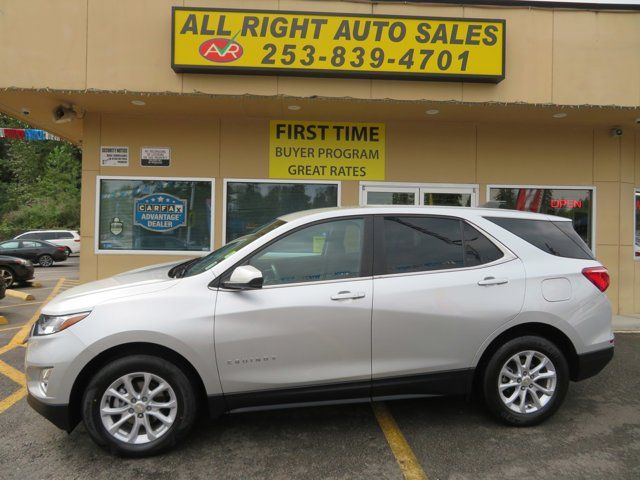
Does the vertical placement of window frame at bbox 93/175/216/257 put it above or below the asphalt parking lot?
above

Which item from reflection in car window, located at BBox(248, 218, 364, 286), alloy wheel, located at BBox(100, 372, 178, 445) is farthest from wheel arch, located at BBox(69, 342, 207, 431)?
reflection in car window, located at BBox(248, 218, 364, 286)

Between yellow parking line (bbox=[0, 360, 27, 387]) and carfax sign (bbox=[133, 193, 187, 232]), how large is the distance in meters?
3.19

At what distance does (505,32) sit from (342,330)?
5.82 metres

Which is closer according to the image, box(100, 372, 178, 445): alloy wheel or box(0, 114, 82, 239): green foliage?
box(100, 372, 178, 445): alloy wheel

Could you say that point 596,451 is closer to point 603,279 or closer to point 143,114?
point 603,279

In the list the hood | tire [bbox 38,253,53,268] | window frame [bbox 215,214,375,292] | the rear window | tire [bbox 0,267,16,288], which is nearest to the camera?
the hood

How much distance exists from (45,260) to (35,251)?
0.54 m

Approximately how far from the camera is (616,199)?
27.6 ft

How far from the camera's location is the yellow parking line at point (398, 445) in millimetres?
3100

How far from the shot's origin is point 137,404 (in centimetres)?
321

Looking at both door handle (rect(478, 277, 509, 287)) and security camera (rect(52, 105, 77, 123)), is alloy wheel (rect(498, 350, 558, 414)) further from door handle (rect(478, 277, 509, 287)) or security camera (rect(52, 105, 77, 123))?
security camera (rect(52, 105, 77, 123))

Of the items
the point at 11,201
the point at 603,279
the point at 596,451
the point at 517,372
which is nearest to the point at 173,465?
the point at 517,372

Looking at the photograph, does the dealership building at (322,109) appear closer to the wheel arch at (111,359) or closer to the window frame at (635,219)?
the window frame at (635,219)

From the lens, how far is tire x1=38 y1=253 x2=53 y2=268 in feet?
65.7
